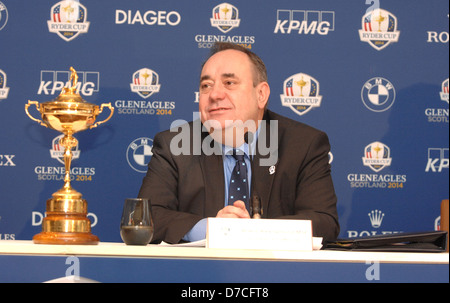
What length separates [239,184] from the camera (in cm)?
295

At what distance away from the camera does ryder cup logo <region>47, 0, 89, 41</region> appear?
3.96m

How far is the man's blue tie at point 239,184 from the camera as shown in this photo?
9.64ft

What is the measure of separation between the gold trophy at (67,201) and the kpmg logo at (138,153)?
1.44 metres

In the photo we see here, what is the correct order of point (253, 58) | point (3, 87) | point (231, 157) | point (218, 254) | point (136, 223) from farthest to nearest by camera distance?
point (3, 87) → point (253, 58) → point (231, 157) → point (136, 223) → point (218, 254)

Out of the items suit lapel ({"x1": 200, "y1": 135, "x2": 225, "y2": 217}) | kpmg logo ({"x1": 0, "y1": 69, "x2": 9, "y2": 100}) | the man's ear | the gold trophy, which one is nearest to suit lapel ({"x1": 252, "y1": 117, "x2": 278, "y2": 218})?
suit lapel ({"x1": 200, "y1": 135, "x2": 225, "y2": 217})

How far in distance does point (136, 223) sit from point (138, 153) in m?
2.05

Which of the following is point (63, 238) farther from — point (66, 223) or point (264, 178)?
point (264, 178)

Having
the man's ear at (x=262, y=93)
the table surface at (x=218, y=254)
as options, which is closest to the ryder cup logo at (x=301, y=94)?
the man's ear at (x=262, y=93)

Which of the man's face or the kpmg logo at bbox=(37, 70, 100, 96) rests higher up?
the kpmg logo at bbox=(37, 70, 100, 96)

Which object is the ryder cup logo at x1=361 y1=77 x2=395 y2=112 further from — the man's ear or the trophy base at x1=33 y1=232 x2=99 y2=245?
the trophy base at x1=33 y1=232 x2=99 y2=245

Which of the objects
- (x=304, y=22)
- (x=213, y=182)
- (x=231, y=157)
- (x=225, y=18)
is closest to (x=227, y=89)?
(x=231, y=157)

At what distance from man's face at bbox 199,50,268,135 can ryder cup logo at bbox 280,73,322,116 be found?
81 centimetres

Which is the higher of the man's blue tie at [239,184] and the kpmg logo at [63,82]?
the kpmg logo at [63,82]

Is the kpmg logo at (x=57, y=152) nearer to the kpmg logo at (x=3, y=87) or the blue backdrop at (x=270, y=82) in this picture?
the blue backdrop at (x=270, y=82)
